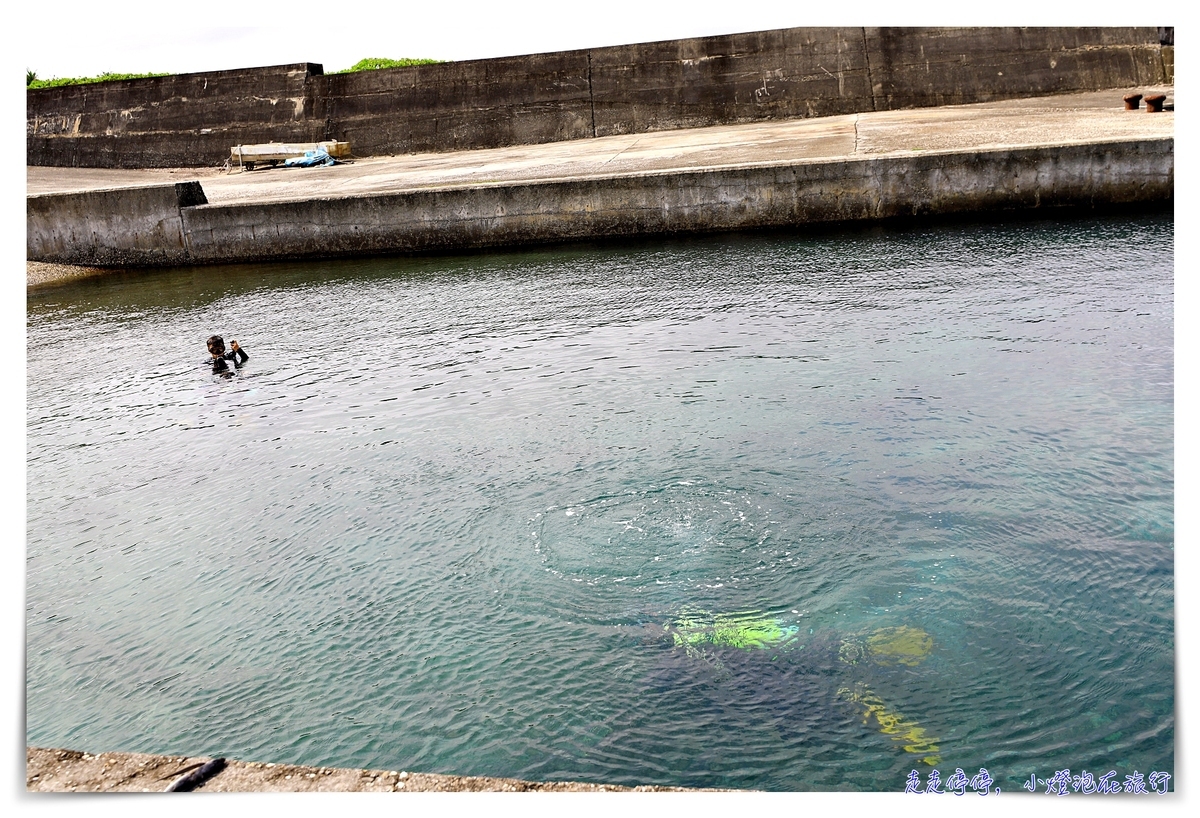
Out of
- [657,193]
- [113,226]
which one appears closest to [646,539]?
[657,193]

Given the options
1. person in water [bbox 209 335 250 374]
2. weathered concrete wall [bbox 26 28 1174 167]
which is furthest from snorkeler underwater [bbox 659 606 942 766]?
weathered concrete wall [bbox 26 28 1174 167]

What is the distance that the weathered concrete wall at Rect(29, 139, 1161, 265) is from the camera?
43.8 ft

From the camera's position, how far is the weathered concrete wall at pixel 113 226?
16.3 meters

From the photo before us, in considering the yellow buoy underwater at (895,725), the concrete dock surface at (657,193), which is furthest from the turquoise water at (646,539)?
the concrete dock surface at (657,193)

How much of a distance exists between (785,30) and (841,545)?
17683 millimetres

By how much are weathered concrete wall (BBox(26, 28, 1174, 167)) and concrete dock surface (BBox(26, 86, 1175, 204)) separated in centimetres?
51

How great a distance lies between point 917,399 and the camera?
25.4 feet

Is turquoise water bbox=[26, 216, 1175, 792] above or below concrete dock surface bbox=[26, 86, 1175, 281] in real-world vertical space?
below

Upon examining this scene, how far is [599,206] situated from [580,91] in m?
8.58

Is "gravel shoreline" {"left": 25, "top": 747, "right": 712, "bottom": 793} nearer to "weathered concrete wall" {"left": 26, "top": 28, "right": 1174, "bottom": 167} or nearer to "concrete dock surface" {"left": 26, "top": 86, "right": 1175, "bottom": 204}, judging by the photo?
"concrete dock surface" {"left": 26, "top": 86, "right": 1175, "bottom": 204}

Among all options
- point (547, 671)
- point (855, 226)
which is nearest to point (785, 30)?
point (855, 226)

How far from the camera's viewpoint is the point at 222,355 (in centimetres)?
1009

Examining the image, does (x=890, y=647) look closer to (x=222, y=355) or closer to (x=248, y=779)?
(x=248, y=779)

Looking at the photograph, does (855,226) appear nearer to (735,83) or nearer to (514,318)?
(514,318)
